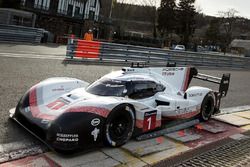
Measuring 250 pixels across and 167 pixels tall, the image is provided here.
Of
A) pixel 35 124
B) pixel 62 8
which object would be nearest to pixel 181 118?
pixel 35 124

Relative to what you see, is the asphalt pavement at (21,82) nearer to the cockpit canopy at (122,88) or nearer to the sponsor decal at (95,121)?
the sponsor decal at (95,121)

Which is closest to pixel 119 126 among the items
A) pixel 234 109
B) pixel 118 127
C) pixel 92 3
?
pixel 118 127

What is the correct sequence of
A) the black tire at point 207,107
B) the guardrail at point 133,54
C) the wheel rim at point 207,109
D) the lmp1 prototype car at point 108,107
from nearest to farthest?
the lmp1 prototype car at point 108,107, the black tire at point 207,107, the wheel rim at point 207,109, the guardrail at point 133,54

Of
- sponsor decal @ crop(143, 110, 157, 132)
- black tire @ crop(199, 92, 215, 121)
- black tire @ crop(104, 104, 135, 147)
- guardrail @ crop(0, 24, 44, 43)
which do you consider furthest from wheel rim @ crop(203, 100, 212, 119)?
guardrail @ crop(0, 24, 44, 43)

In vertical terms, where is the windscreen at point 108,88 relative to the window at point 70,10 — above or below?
below

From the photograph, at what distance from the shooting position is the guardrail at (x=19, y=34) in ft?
66.6

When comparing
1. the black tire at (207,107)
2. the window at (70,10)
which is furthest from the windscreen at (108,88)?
the window at (70,10)

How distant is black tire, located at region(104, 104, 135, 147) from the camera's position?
15.8 feet

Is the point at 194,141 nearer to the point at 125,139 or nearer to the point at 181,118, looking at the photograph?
the point at 181,118

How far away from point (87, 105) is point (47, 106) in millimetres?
923

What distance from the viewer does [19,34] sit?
2141cm

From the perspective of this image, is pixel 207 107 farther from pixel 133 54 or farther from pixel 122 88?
pixel 133 54

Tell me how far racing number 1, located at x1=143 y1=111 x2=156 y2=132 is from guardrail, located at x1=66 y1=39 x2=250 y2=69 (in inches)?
397

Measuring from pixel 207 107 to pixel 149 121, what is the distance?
2.28m
